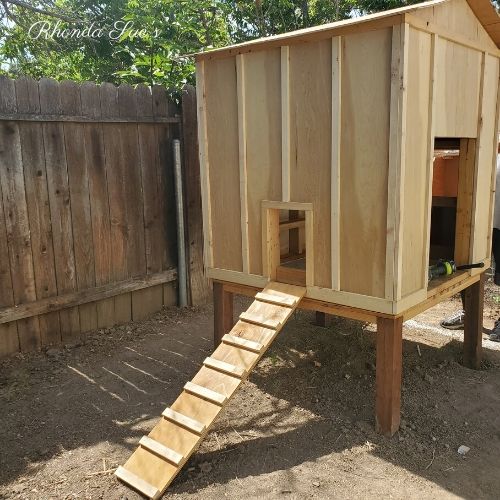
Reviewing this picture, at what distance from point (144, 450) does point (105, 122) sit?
3.23m

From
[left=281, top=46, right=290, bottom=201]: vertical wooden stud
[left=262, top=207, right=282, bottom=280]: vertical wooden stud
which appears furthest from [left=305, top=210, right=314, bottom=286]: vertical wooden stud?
[left=262, top=207, right=282, bottom=280]: vertical wooden stud

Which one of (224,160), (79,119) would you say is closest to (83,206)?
(79,119)

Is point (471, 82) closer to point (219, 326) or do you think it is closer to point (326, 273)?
point (326, 273)

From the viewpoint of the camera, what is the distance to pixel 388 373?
11.8 ft

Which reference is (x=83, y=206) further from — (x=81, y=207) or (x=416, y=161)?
(x=416, y=161)

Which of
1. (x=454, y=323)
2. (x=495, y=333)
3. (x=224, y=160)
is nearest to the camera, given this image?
(x=224, y=160)

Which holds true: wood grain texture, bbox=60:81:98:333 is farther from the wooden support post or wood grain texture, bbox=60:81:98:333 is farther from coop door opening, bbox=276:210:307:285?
coop door opening, bbox=276:210:307:285

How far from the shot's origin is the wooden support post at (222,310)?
456 cm

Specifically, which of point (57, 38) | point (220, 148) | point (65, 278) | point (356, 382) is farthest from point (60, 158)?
point (57, 38)

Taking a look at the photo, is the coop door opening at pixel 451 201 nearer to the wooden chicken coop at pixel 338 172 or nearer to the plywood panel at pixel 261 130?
the wooden chicken coop at pixel 338 172

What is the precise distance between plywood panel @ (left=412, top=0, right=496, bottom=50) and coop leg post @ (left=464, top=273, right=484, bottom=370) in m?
2.02

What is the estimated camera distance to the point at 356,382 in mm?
4434

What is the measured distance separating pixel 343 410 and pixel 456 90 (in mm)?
2458

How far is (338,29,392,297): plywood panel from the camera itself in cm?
325
